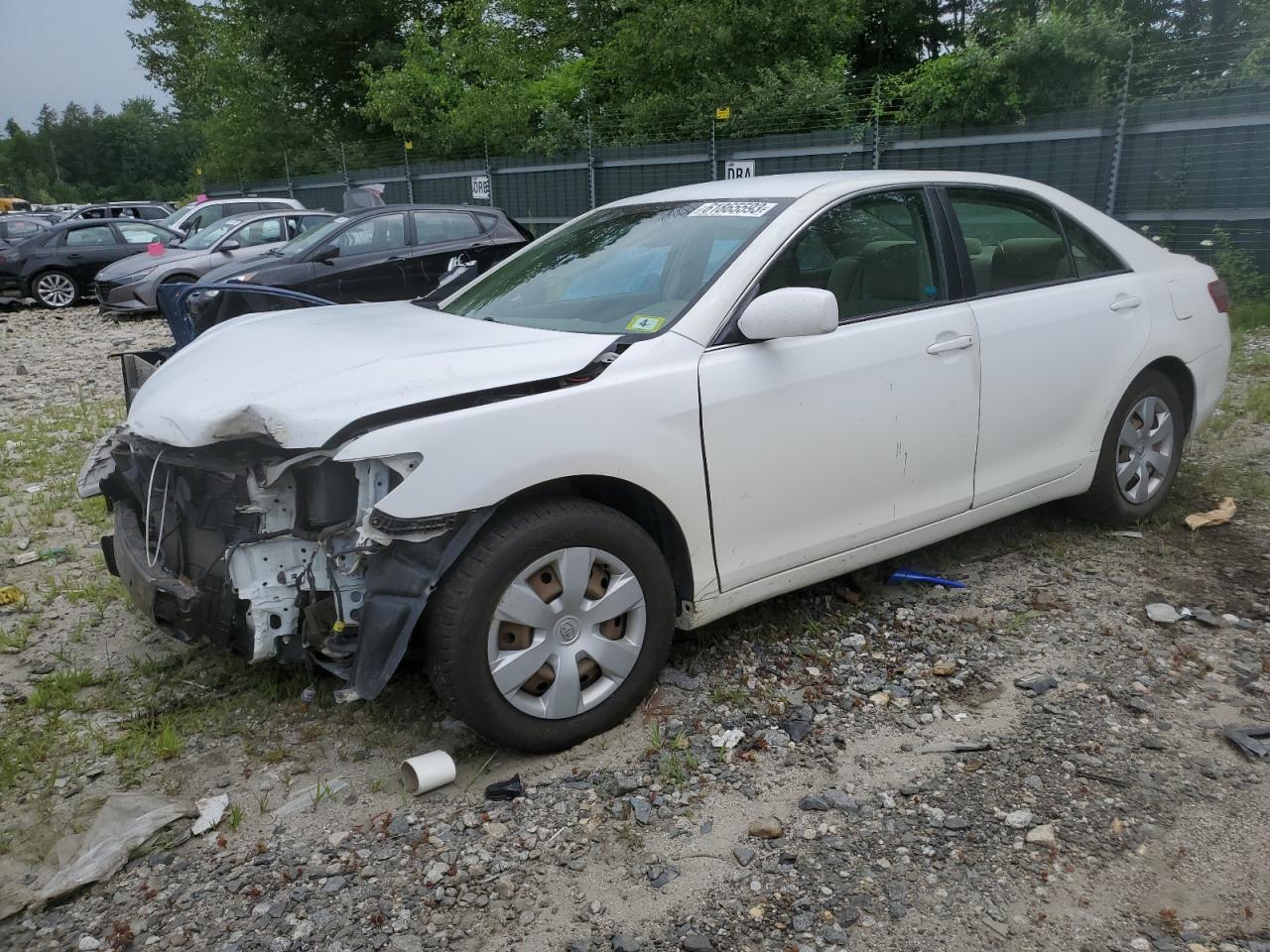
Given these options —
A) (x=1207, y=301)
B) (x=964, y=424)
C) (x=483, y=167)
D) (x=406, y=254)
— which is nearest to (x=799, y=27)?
(x=483, y=167)

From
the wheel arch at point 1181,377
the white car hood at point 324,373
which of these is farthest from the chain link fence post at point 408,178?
the wheel arch at point 1181,377

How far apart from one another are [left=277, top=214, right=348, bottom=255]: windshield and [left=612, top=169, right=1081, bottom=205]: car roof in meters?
8.17

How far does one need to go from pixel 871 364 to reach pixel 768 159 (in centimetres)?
1224

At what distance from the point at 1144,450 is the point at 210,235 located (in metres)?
13.9

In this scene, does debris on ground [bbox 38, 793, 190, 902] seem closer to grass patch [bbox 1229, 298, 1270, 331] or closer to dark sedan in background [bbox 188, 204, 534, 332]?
dark sedan in background [bbox 188, 204, 534, 332]

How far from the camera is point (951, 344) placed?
148 inches

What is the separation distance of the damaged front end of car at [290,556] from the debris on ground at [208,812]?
430 millimetres

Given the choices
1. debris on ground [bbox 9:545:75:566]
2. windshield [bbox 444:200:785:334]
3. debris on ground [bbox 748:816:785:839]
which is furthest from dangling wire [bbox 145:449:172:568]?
debris on ground [bbox 748:816:785:839]

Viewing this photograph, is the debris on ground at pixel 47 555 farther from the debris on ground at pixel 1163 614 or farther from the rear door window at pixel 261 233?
the rear door window at pixel 261 233

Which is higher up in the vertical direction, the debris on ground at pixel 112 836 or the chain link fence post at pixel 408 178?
the chain link fence post at pixel 408 178

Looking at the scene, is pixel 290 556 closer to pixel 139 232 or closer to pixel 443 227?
pixel 443 227

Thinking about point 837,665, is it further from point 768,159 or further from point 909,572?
point 768,159

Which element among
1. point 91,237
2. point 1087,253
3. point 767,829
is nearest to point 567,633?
point 767,829

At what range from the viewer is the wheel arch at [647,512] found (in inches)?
123
